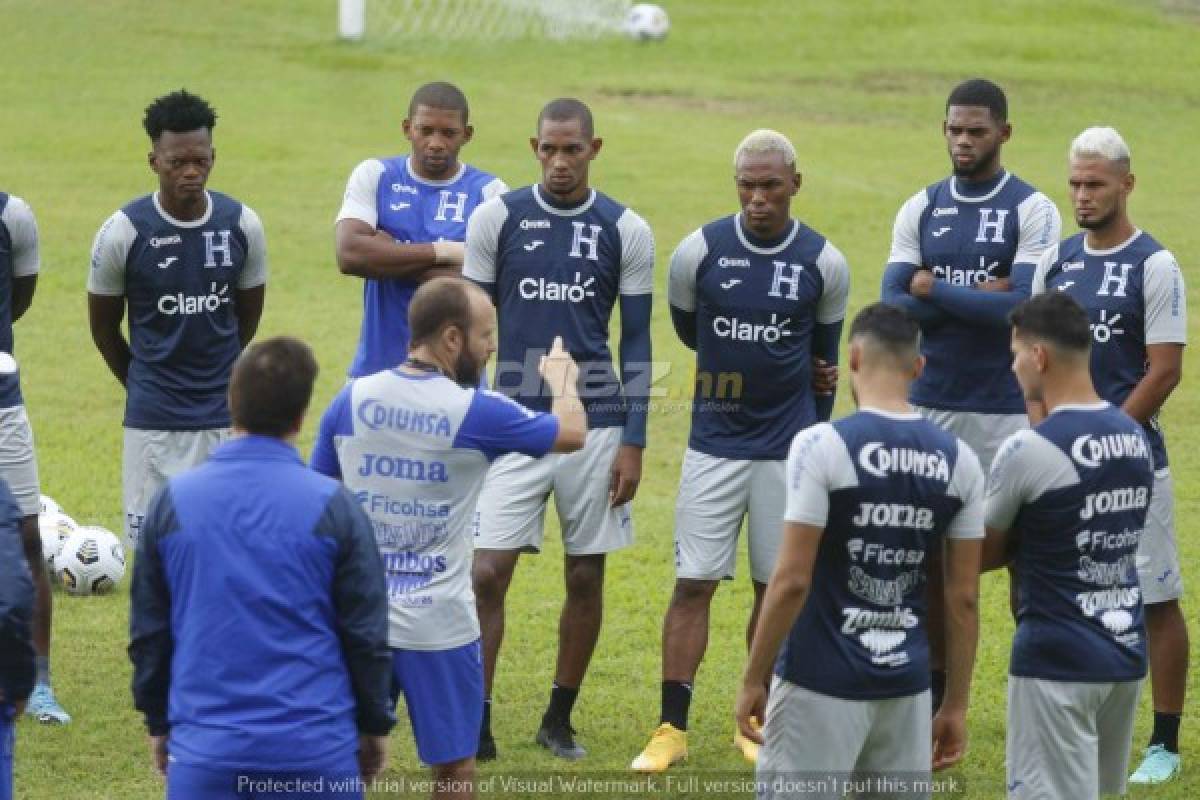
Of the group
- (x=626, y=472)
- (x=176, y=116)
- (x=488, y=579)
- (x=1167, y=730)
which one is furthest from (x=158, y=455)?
(x=1167, y=730)

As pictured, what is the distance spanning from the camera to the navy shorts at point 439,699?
7.95m

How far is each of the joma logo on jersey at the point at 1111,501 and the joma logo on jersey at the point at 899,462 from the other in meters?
0.59

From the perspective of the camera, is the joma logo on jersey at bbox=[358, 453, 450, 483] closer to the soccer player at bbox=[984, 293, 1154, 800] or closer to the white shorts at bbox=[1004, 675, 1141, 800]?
the soccer player at bbox=[984, 293, 1154, 800]

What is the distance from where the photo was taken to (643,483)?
1617 centimetres

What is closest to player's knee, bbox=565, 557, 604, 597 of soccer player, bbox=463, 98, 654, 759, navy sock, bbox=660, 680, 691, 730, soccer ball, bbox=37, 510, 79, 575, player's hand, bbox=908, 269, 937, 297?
soccer player, bbox=463, 98, 654, 759

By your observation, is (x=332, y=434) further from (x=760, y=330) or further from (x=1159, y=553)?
(x=1159, y=553)

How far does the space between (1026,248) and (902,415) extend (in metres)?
3.39

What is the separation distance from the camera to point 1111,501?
734 cm

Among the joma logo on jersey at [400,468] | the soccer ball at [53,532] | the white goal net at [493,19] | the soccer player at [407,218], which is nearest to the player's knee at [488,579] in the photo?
the soccer player at [407,218]

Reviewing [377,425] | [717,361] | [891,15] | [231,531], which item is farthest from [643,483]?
[891,15]

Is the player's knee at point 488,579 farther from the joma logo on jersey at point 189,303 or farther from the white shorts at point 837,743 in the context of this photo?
the white shorts at point 837,743

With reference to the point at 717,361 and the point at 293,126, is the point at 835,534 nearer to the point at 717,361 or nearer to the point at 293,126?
the point at 717,361

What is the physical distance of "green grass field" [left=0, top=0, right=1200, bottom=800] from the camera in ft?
35.2

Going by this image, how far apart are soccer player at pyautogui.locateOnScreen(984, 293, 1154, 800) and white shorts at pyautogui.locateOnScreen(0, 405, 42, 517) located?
5.03 meters
